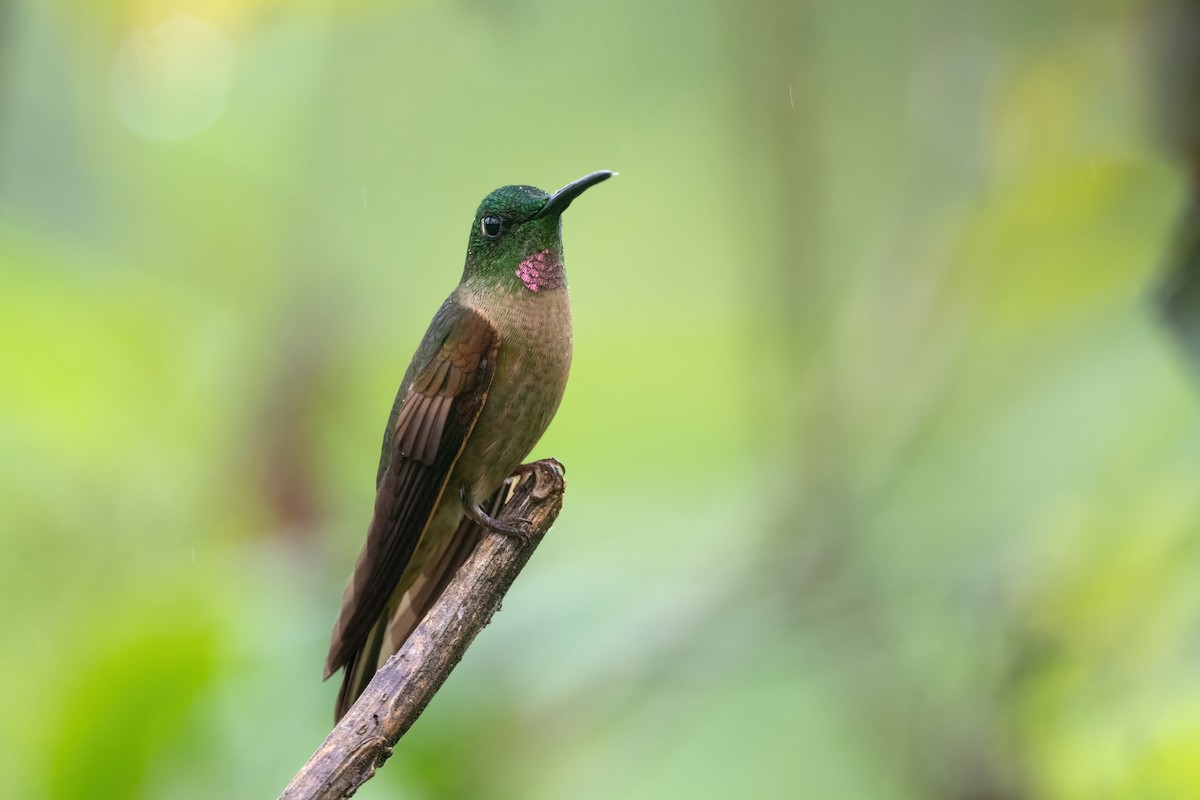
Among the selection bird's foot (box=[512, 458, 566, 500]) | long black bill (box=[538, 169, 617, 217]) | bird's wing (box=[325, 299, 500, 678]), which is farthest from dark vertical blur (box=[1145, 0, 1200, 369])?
bird's wing (box=[325, 299, 500, 678])

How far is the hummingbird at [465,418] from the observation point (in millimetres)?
2910

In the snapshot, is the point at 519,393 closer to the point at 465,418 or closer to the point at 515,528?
the point at 465,418

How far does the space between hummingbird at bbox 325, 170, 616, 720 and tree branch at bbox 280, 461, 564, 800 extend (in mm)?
86

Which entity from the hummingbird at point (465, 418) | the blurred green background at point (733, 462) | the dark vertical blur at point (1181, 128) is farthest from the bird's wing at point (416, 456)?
the dark vertical blur at point (1181, 128)

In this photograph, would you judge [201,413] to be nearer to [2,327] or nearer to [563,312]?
[2,327]

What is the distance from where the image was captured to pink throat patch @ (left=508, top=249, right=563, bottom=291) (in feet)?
10.3

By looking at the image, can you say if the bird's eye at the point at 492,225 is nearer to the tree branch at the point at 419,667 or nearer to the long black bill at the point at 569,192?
the long black bill at the point at 569,192

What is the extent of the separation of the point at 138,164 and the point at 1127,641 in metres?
5.32

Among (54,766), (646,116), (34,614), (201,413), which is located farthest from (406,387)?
(646,116)

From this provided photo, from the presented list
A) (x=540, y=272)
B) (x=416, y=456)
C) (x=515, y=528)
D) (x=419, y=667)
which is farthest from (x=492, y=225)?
(x=419, y=667)

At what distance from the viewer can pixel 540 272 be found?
3.17 metres

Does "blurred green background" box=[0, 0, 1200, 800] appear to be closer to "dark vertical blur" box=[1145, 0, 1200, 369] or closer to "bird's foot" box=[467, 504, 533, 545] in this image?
"dark vertical blur" box=[1145, 0, 1200, 369]

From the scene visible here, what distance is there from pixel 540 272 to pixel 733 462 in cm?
224

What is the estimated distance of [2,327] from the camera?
4645 millimetres
